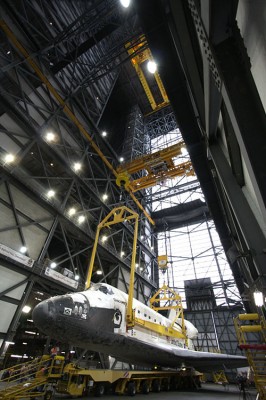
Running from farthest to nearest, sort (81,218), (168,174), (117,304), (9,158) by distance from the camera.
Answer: (168,174), (81,218), (9,158), (117,304)

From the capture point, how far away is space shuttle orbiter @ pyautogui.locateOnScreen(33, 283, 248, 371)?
6.21 metres

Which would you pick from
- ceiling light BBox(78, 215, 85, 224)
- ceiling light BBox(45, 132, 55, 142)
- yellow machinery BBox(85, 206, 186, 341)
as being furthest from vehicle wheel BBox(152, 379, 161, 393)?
ceiling light BBox(45, 132, 55, 142)

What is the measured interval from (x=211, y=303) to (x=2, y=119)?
3053 cm

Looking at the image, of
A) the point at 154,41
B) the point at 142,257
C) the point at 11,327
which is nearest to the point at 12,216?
the point at 11,327

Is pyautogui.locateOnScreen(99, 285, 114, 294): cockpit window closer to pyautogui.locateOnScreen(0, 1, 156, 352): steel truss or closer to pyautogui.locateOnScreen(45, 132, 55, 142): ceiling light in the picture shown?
pyautogui.locateOnScreen(0, 1, 156, 352): steel truss

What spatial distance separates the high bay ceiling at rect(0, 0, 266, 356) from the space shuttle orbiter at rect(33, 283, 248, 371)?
4.77 meters

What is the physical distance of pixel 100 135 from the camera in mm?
24188

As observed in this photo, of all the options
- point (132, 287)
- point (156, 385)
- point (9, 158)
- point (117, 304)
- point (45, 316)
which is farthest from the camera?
point (9, 158)

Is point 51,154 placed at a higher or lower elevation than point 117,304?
higher

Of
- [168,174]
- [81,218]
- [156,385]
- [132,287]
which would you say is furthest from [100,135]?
[156,385]

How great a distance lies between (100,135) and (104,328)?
69.0 ft

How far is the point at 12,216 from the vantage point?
43.0ft

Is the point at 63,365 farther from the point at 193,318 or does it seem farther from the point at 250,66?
the point at 193,318

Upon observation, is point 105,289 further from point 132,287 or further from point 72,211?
point 72,211
